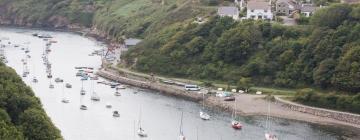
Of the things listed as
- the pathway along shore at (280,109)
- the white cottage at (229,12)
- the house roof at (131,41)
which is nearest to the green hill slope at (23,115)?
the pathway along shore at (280,109)

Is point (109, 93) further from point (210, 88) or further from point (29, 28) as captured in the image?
point (29, 28)

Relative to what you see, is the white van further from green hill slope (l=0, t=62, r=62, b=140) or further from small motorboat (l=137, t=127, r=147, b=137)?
green hill slope (l=0, t=62, r=62, b=140)

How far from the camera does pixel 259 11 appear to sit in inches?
3745

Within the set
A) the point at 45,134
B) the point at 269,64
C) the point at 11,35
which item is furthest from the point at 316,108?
the point at 11,35

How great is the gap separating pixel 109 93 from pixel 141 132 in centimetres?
1954

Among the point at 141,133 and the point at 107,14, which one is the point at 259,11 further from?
the point at 107,14

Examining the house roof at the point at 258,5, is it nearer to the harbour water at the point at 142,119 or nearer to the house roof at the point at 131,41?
the house roof at the point at 131,41

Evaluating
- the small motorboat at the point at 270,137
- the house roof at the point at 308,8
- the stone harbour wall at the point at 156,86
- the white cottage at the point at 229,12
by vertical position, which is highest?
the house roof at the point at 308,8

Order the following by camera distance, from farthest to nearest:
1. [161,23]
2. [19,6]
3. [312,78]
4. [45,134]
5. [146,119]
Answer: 1. [19,6]
2. [161,23]
3. [312,78]
4. [146,119]
5. [45,134]

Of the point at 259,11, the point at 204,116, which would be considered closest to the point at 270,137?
the point at 204,116

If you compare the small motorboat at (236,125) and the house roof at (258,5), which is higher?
the house roof at (258,5)

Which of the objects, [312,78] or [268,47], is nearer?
[312,78]

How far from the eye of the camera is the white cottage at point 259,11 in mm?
94812

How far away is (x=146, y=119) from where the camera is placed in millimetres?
69188
